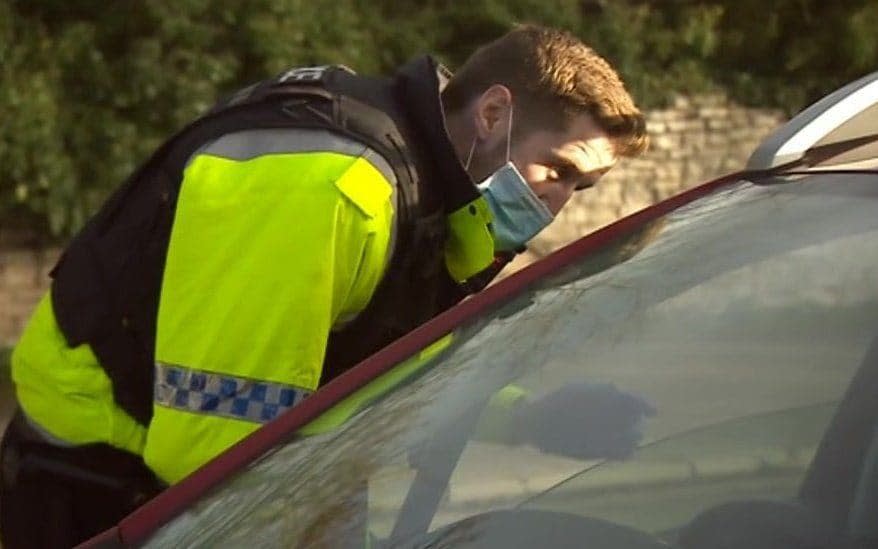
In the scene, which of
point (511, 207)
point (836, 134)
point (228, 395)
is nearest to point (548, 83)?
point (511, 207)

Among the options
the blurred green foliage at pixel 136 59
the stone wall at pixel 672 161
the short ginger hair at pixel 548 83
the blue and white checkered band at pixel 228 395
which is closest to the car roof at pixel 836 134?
the short ginger hair at pixel 548 83

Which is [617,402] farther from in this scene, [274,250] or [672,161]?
[672,161]

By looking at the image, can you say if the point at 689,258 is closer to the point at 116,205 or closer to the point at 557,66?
the point at 557,66

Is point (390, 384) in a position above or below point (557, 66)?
below

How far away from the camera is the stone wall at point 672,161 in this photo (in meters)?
10.9

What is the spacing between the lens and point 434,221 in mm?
2936

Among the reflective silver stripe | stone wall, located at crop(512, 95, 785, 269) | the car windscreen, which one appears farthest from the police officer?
stone wall, located at crop(512, 95, 785, 269)

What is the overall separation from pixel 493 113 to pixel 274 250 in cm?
57

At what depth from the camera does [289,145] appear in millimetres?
2816

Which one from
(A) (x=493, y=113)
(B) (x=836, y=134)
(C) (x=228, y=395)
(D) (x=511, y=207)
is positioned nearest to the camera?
(B) (x=836, y=134)

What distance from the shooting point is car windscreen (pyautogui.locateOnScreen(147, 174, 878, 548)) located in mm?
2244

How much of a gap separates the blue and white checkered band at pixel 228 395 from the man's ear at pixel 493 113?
0.60m

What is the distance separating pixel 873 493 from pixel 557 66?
1.15 metres

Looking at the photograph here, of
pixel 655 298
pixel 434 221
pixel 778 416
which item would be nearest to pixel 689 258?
pixel 655 298
